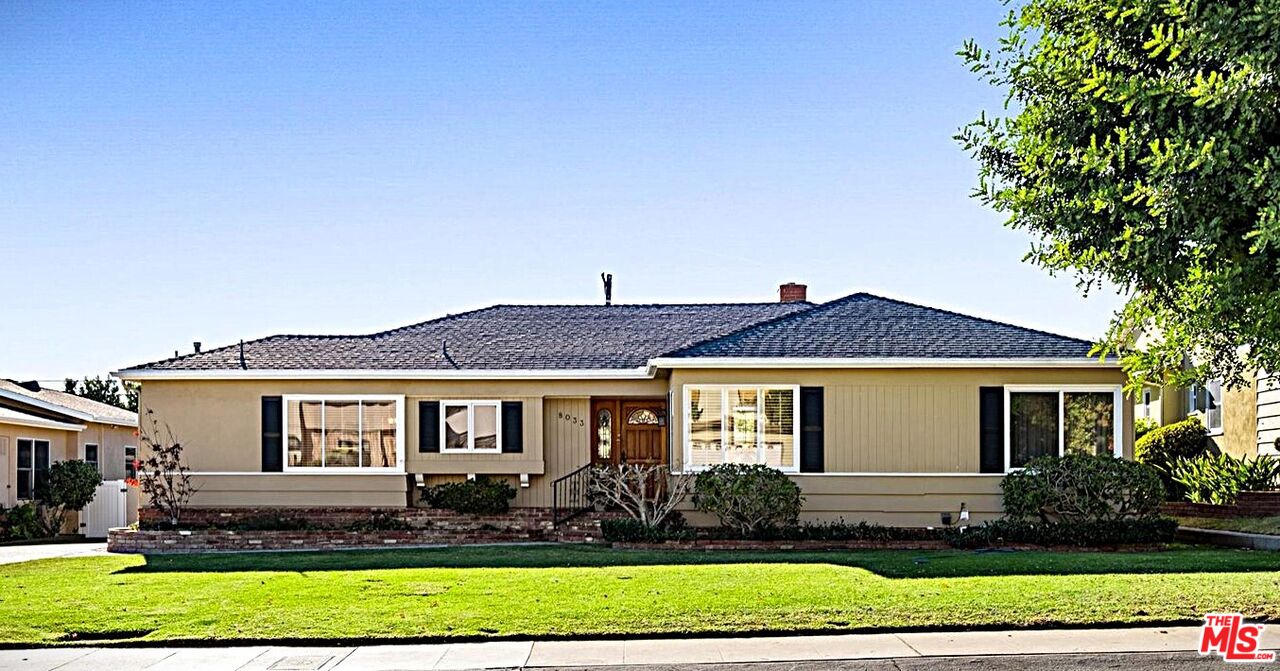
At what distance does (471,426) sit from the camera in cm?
2234

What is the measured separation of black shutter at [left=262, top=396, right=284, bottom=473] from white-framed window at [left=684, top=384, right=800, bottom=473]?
689 cm

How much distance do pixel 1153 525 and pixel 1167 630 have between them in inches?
321

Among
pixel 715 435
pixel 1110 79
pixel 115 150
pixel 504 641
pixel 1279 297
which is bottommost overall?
pixel 504 641

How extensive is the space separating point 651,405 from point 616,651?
41.7ft

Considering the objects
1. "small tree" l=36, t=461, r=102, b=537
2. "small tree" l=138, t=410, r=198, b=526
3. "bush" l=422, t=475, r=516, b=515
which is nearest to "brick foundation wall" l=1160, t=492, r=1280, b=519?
"bush" l=422, t=475, r=516, b=515

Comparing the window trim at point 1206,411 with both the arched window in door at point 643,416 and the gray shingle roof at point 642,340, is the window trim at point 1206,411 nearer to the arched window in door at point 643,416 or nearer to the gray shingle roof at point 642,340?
the gray shingle roof at point 642,340

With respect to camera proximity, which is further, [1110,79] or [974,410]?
[974,410]

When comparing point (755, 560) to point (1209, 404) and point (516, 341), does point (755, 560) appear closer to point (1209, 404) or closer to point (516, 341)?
point (516, 341)

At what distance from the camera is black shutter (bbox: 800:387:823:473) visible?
20.3m

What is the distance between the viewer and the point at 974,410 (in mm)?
20266

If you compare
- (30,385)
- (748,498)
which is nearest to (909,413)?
(748,498)

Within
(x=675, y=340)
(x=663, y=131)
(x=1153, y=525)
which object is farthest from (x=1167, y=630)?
(x=675, y=340)

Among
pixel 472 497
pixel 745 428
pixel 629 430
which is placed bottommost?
pixel 472 497

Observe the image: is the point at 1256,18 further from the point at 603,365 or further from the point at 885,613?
the point at 603,365
